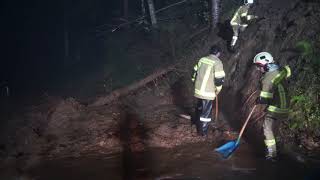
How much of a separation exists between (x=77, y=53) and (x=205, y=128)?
22324mm

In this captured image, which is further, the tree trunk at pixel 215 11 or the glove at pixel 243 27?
the tree trunk at pixel 215 11

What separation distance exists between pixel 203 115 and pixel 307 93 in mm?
2549

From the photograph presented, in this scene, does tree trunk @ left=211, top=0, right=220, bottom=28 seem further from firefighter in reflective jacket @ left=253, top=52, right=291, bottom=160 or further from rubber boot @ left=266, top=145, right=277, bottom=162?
rubber boot @ left=266, top=145, right=277, bottom=162

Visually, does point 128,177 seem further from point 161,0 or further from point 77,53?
point 77,53

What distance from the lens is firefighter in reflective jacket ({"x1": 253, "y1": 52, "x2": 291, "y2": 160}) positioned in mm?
7889

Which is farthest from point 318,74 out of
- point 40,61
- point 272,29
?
point 40,61

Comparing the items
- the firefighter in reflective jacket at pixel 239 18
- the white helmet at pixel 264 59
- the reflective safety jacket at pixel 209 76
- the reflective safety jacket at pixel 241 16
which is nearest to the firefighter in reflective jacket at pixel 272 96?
the white helmet at pixel 264 59

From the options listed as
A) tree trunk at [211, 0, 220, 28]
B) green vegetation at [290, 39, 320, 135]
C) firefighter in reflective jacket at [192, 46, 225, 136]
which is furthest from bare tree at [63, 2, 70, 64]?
green vegetation at [290, 39, 320, 135]

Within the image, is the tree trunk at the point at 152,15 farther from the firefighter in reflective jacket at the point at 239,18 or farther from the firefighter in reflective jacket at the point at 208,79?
the firefighter in reflective jacket at the point at 208,79

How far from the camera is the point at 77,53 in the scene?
1195 inches

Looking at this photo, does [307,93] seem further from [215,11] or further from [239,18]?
[215,11]

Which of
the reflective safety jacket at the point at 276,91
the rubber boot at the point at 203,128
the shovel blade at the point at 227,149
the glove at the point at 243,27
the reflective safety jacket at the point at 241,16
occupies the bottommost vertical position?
the shovel blade at the point at 227,149

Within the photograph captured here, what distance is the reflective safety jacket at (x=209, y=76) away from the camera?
30.7ft

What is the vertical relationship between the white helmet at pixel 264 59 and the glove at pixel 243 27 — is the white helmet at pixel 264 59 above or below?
below
